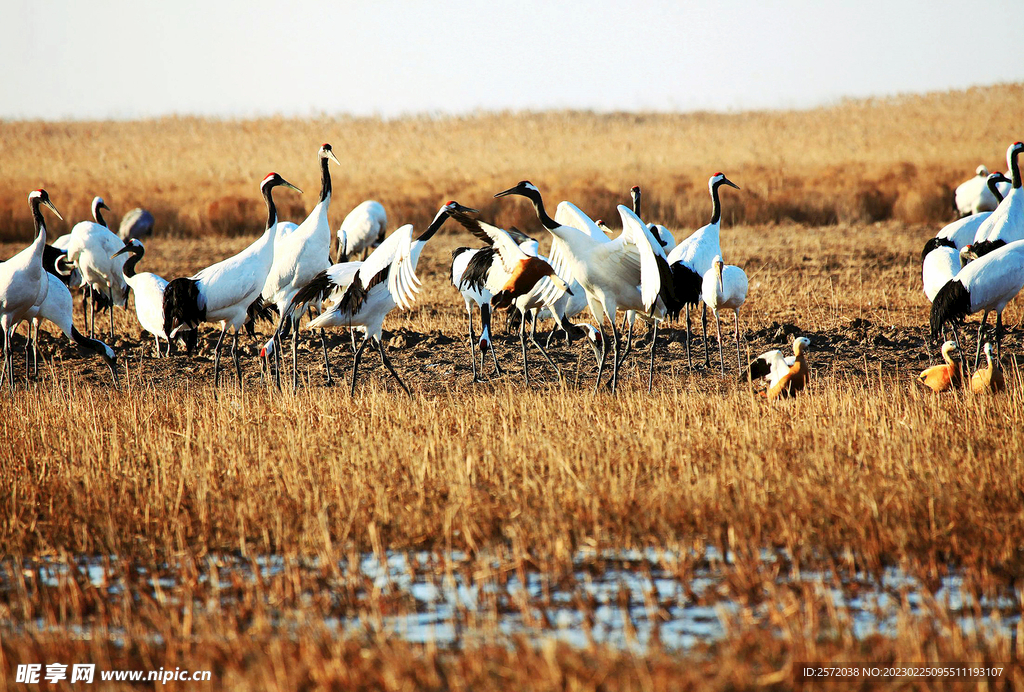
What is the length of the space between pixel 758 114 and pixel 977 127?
11482mm

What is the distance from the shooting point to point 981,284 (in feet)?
23.4

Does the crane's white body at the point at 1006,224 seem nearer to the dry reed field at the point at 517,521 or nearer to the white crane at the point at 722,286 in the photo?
the dry reed field at the point at 517,521

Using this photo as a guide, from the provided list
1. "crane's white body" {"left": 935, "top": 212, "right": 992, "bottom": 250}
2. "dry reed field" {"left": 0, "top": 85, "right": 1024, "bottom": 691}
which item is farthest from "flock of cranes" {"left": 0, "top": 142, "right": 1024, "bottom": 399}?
"crane's white body" {"left": 935, "top": 212, "right": 992, "bottom": 250}

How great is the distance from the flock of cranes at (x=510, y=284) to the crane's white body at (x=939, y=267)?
0.01 metres

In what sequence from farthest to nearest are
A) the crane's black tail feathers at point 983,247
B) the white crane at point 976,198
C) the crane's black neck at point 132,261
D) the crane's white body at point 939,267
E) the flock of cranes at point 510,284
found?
the white crane at point 976,198 < the crane's black neck at point 132,261 < the crane's black tail feathers at point 983,247 < the crane's white body at point 939,267 < the flock of cranes at point 510,284

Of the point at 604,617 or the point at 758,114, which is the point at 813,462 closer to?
the point at 604,617

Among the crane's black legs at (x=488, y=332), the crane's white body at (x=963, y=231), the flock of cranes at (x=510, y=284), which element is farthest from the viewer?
the crane's white body at (x=963, y=231)

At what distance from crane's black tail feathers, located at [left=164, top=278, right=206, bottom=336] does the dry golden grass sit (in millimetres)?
11521

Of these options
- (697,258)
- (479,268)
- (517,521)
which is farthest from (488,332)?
(517,521)

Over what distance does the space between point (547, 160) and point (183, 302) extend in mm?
24248

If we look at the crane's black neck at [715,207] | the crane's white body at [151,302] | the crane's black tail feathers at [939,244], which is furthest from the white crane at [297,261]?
the crane's black tail feathers at [939,244]

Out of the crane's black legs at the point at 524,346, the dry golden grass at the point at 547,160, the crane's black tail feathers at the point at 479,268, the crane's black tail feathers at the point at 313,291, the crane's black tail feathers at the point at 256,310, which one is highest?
the dry golden grass at the point at 547,160

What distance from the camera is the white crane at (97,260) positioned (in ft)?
33.9

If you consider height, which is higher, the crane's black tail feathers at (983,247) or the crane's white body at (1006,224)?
the crane's white body at (1006,224)
